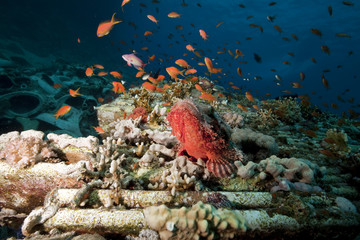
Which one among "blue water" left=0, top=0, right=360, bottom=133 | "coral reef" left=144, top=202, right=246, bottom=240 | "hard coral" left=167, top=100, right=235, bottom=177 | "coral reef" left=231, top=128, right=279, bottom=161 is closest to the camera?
"coral reef" left=144, top=202, right=246, bottom=240

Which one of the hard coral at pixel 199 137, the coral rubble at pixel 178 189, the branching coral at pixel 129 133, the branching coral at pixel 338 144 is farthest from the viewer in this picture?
the branching coral at pixel 338 144

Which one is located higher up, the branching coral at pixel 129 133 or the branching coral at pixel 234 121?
the branching coral at pixel 129 133

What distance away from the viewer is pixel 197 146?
8.79ft

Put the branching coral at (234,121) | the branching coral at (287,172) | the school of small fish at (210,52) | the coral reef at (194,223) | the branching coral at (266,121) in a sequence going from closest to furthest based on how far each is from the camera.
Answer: the coral reef at (194,223) → the branching coral at (287,172) → the branching coral at (234,121) → the school of small fish at (210,52) → the branching coral at (266,121)

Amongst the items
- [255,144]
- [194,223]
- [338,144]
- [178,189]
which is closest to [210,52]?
[338,144]

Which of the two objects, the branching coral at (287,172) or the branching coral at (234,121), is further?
the branching coral at (234,121)

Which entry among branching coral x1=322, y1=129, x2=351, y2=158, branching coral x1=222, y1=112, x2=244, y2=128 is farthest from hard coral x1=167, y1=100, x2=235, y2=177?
branching coral x1=322, y1=129, x2=351, y2=158

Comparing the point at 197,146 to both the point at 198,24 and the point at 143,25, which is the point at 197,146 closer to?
the point at 198,24

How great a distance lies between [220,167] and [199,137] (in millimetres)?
820

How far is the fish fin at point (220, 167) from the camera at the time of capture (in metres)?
2.84

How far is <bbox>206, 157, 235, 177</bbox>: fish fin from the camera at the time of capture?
9.32 feet

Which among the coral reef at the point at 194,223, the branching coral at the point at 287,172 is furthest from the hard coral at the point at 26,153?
the branching coral at the point at 287,172

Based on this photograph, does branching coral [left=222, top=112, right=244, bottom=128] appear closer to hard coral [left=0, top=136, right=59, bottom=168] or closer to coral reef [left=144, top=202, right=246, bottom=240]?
coral reef [left=144, top=202, right=246, bottom=240]

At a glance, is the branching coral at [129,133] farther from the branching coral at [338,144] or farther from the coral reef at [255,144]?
the branching coral at [338,144]
